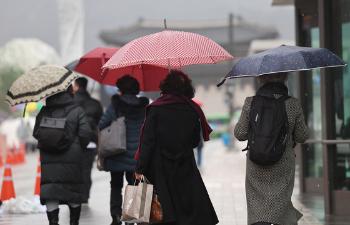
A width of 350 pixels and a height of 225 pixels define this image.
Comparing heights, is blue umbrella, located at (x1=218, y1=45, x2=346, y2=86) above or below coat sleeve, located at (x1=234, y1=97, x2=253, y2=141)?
above

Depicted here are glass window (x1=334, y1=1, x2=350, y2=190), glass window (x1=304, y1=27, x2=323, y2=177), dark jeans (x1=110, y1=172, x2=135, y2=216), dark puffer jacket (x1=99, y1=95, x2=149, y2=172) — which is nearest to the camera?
dark puffer jacket (x1=99, y1=95, x2=149, y2=172)

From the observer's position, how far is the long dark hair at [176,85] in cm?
689

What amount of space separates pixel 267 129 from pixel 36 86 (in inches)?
103

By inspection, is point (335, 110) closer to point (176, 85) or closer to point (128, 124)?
point (128, 124)

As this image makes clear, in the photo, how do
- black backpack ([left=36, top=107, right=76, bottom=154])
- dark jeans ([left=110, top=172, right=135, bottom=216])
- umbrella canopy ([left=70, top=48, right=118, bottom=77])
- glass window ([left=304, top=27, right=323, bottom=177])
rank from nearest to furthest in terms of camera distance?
black backpack ([left=36, top=107, right=76, bottom=154]), dark jeans ([left=110, top=172, right=135, bottom=216]), umbrella canopy ([left=70, top=48, right=118, bottom=77]), glass window ([left=304, top=27, right=323, bottom=177])

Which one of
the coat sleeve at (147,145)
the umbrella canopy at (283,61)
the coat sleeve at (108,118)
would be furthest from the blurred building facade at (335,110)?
the coat sleeve at (147,145)

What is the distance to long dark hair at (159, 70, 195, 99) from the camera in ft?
22.6

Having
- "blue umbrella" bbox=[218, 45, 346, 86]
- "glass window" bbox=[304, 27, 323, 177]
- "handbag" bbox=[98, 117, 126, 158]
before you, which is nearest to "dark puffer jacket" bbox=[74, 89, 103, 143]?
"handbag" bbox=[98, 117, 126, 158]

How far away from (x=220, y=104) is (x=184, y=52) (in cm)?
8471

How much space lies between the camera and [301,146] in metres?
14.6

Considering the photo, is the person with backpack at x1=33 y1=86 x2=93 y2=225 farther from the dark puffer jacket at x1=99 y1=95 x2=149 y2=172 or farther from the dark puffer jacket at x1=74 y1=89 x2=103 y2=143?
the dark puffer jacket at x1=74 y1=89 x2=103 y2=143

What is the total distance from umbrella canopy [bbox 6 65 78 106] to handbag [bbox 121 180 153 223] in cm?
204

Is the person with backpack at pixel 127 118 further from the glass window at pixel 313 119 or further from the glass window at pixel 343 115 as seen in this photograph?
the glass window at pixel 313 119

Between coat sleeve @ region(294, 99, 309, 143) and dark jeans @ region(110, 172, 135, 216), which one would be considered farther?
dark jeans @ region(110, 172, 135, 216)
